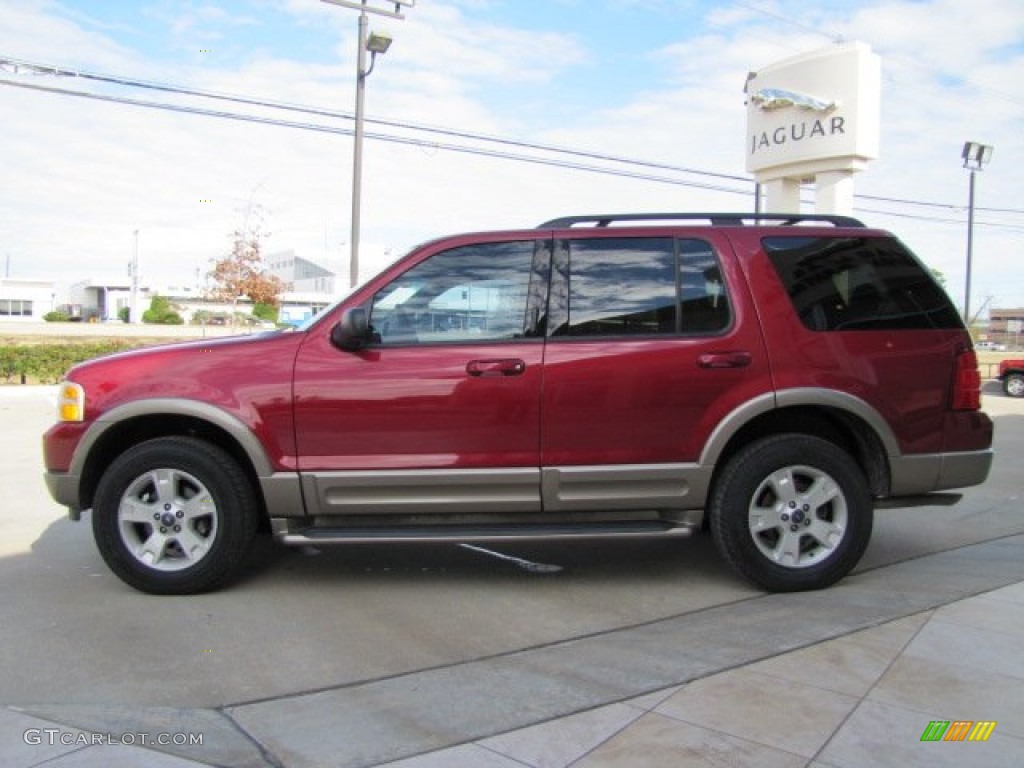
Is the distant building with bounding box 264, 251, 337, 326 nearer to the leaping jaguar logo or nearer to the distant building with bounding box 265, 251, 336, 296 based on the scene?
the distant building with bounding box 265, 251, 336, 296

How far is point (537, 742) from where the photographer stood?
A: 9.84ft

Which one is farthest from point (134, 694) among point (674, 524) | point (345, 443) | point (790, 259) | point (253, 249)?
point (253, 249)

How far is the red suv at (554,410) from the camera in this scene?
4.41 m

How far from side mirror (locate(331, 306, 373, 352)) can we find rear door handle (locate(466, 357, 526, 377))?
0.56 meters

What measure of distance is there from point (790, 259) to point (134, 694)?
3.87 meters

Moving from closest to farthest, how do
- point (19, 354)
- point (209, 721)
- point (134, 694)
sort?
point (209, 721)
point (134, 694)
point (19, 354)

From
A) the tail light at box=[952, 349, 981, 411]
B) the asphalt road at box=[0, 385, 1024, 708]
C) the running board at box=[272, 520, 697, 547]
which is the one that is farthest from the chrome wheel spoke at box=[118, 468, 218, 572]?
the tail light at box=[952, 349, 981, 411]

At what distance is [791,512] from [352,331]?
8.28ft

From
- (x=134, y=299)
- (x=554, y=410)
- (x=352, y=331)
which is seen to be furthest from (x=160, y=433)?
(x=134, y=299)

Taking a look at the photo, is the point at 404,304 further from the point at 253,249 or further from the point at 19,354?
the point at 253,249

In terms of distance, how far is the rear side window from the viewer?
4672 millimetres

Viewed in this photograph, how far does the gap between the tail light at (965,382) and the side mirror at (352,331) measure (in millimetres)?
3211

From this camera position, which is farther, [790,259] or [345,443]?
[790,259]

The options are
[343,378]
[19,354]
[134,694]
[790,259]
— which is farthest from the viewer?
[19,354]
